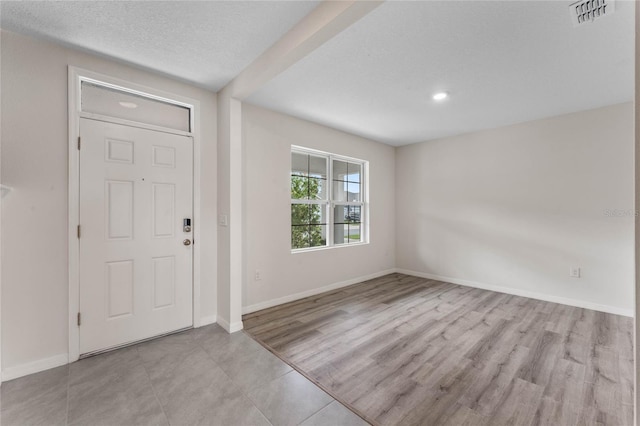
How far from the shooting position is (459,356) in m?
2.36

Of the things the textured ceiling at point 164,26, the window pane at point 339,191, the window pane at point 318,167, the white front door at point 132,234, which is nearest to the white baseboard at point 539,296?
the window pane at point 339,191

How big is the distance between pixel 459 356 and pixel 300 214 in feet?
8.45

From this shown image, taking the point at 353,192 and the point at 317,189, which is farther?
the point at 353,192

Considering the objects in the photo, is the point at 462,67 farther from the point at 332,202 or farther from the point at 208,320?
the point at 208,320

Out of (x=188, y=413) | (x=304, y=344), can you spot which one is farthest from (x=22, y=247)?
(x=304, y=344)

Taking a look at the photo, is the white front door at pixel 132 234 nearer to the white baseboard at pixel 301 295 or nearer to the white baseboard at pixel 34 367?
the white baseboard at pixel 34 367

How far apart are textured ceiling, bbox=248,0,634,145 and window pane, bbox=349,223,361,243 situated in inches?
72.2

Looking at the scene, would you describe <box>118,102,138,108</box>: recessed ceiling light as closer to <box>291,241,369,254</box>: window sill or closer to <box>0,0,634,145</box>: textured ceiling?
<box>0,0,634,145</box>: textured ceiling

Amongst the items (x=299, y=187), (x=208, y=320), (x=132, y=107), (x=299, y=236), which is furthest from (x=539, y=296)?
(x=132, y=107)

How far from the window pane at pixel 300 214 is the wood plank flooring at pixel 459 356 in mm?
1127

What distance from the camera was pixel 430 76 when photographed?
265cm

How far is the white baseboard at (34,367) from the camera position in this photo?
1.99 m

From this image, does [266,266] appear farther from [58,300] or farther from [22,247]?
[22,247]

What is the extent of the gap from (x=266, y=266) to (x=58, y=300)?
6.38 ft
